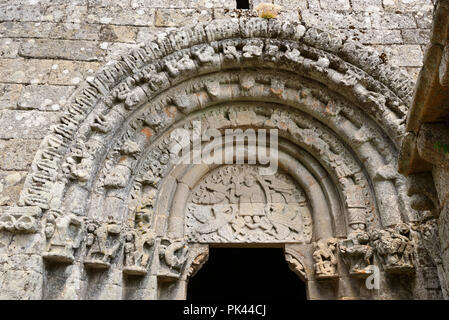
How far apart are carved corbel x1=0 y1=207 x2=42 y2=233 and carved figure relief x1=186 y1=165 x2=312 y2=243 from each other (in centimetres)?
162

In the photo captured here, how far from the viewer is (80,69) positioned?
422 cm

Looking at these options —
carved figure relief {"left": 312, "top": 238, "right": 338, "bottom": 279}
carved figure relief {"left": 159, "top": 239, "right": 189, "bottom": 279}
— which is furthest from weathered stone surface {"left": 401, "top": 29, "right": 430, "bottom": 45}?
carved figure relief {"left": 159, "top": 239, "right": 189, "bottom": 279}

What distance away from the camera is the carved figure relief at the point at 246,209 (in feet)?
14.2

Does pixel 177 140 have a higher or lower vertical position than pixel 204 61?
lower

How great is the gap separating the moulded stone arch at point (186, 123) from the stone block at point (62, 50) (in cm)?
38

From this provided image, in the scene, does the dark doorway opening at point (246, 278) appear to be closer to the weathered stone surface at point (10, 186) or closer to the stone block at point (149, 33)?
the stone block at point (149, 33)

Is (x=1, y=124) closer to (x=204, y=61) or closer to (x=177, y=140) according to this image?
(x=177, y=140)

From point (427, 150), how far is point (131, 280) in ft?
9.37

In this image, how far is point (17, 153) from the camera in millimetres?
3721

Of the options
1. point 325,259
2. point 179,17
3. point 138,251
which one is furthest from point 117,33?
point 325,259

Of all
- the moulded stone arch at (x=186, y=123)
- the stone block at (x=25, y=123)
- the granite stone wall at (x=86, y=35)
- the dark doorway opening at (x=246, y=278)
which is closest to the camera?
the moulded stone arch at (x=186, y=123)

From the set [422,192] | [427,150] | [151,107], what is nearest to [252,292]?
[151,107]

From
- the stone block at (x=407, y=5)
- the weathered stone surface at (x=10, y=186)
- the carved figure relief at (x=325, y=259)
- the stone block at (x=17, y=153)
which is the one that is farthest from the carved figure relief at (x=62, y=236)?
the stone block at (x=407, y=5)

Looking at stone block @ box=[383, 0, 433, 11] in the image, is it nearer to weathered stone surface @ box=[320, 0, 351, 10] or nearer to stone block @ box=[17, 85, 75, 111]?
weathered stone surface @ box=[320, 0, 351, 10]
